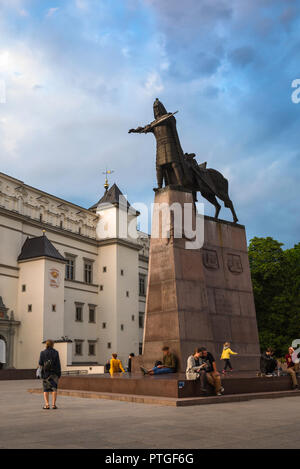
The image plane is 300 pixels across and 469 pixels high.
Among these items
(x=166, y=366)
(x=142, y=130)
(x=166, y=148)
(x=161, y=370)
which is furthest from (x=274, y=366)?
(x=142, y=130)

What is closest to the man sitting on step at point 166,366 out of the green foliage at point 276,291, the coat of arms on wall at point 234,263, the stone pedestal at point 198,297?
the stone pedestal at point 198,297

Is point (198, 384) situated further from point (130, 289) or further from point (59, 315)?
point (130, 289)

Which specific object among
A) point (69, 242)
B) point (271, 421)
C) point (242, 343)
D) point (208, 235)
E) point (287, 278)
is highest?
point (69, 242)

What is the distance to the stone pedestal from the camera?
14.8 metres

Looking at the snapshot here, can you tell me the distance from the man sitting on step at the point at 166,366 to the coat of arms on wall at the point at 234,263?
434 cm

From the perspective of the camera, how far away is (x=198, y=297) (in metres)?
15.4

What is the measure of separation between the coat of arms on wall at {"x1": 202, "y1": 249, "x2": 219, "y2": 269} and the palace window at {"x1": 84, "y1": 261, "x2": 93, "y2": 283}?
34.6 m

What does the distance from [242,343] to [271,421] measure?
8170 mm

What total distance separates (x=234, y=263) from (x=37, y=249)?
27.1 metres

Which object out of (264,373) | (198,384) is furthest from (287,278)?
(198,384)

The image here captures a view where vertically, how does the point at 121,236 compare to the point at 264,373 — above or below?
above

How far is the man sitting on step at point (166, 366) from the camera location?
13.8 metres

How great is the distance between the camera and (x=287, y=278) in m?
38.6

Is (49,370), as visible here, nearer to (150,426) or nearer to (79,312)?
(150,426)
